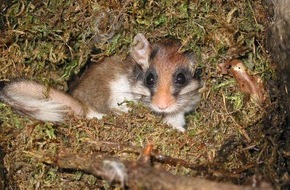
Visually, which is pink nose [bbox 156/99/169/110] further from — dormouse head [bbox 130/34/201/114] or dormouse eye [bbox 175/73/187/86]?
dormouse eye [bbox 175/73/187/86]

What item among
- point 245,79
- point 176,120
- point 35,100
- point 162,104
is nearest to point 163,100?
point 162,104

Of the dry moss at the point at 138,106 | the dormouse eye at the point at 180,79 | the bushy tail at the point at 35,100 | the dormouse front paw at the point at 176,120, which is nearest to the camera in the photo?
the dry moss at the point at 138,106

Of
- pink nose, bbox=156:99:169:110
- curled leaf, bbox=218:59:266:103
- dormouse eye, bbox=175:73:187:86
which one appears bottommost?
pink nose, bbox=156:99:169:110

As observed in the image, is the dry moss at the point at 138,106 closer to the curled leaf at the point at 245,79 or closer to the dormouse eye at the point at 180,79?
the curled leaf at the point at 245,79

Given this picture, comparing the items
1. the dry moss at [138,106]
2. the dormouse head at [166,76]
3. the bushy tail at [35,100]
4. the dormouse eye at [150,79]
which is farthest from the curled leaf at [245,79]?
the bushy tail at [35,100]

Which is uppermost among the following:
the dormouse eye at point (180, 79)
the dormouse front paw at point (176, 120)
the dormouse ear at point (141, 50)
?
the dormouse ear at point (141, 50)

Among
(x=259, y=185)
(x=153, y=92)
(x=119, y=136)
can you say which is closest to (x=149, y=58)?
(x=153, y=92)

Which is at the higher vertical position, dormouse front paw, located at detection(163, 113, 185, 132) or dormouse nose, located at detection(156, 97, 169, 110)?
dormouse nose, located at detection(156, 97, 169, 110)

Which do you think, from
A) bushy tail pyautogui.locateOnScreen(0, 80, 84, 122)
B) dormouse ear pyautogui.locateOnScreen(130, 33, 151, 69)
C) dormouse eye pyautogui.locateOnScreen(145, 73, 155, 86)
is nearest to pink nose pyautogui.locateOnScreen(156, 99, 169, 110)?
dormouse eye pyautogui.locateOnScreen(145, 73, 155, 86)

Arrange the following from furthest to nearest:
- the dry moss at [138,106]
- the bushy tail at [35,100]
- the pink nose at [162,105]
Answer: the pink nose at [162,105] < the bushy tail at [35,100] < the dry moss at [138,106]
